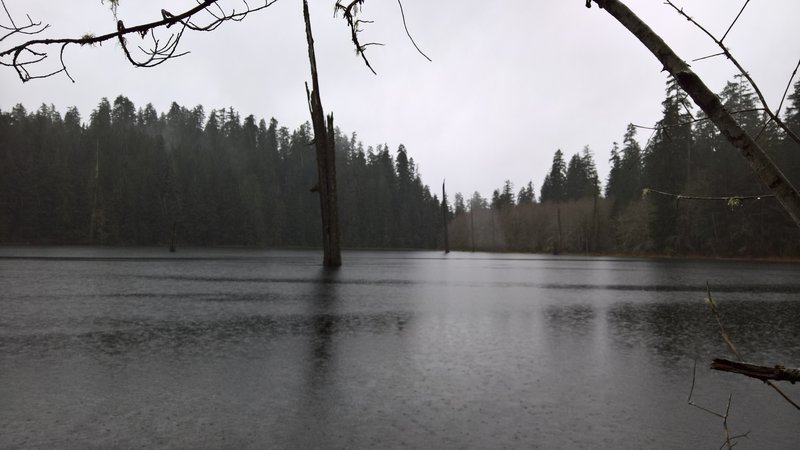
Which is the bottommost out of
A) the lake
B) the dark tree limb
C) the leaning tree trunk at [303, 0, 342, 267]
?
the lake

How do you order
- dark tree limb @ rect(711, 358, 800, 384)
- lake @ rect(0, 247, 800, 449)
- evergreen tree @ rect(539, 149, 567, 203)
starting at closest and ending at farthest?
dark tree limb @ rect(711, 358, 800, 384) → lake @ rect(0, 247, 800, 449) → evergreen tree @ rect(539, 149, 567, 203)

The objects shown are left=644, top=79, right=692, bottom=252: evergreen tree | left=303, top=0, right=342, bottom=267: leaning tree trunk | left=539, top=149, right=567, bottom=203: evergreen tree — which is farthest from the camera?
left=539, top=149, right=567, bottom=203: evergreen tree

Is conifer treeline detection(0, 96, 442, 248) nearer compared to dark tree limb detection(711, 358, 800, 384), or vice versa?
dark tree limb detection(711, 358, 800, 384)

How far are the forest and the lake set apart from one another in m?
36.9

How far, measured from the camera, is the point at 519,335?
30.6 ft

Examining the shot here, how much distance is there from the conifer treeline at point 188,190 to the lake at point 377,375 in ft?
206

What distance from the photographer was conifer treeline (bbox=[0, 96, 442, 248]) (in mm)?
91500

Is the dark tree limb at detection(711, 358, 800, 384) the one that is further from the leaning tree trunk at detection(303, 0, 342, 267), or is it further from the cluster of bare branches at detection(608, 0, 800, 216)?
the leaning tree trunk at detection(303, 0, 342, 267)

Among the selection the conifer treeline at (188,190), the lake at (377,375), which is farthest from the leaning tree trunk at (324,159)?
A: the conifer treeline at (188,190)

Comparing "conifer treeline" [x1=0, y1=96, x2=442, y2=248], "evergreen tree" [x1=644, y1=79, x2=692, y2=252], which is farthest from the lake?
"conifer treeline" [x1=0, y1=96, x2=442, y2=248]

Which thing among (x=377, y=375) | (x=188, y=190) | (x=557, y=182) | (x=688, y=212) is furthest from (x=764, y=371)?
(x=557, y=182)

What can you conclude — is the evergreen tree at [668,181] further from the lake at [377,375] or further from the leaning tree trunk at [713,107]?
the leaning tree trunk at [713,107]

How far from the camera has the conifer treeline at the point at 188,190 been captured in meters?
91.5

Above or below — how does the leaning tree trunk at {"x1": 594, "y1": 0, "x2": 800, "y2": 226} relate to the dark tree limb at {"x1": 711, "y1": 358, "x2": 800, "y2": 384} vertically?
above
